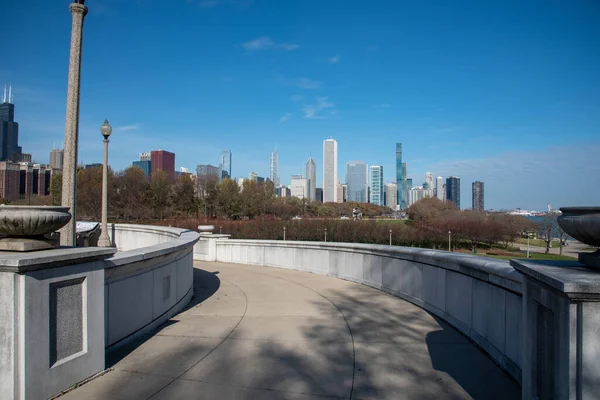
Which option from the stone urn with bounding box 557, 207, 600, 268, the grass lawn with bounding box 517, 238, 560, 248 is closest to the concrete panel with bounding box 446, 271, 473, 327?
the stone urn with bounding box 557, 207, 600, 268

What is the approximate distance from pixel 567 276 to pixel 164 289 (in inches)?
229

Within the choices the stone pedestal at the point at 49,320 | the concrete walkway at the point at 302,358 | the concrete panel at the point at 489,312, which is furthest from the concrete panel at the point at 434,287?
the stone pedestal at the point at 49,320

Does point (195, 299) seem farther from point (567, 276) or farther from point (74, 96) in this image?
point (74, 96)

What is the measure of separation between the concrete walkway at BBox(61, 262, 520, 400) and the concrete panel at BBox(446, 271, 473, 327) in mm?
283

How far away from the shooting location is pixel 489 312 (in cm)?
532

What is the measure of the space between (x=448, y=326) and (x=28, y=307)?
5.78 meters

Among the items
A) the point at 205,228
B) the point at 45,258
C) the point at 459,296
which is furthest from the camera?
the point at 205,228

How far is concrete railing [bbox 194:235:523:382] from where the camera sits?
4719 millimetres

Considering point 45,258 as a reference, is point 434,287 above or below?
below

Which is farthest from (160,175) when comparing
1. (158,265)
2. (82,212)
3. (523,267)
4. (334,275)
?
(523,267)

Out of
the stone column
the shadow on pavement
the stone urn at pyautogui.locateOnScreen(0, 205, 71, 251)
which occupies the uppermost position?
the stone column

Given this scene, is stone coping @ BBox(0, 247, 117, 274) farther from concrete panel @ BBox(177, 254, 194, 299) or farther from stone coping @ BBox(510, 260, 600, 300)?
stone coping @ BBox(510, 260, 600, 300)

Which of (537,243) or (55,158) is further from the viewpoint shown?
(537,243)

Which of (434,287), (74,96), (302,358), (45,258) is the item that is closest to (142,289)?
(45,258)
